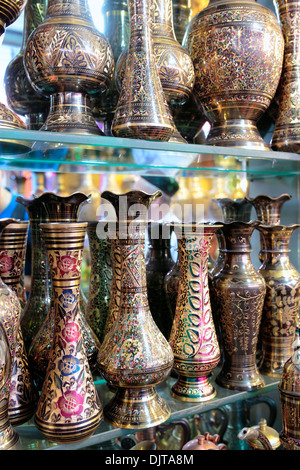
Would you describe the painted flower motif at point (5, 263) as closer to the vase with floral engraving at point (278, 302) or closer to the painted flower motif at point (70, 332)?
the painted flower motif at point (70, 332)

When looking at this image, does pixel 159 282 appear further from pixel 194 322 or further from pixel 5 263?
pixel 5 263

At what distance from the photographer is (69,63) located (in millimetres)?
671

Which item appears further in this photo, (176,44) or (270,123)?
(270,123)

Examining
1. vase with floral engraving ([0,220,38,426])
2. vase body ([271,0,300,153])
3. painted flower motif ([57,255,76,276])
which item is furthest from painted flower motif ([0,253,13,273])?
vase body ([271,0,300,153])

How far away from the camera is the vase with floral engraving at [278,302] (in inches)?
34.0

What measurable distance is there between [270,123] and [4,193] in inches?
25.1

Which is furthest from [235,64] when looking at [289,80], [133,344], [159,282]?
[133,344]

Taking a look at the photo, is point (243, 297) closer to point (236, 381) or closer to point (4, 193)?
point (236, 381)

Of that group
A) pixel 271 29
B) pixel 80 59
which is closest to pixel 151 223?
pixel 80 59

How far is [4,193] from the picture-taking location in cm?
92

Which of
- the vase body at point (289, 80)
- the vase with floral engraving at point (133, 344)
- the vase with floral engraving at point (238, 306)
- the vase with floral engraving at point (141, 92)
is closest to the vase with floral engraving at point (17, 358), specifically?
the vase with floral engraving at point (133, 344)

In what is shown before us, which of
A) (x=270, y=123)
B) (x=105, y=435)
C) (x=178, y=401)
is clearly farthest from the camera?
(x=270, y=123)

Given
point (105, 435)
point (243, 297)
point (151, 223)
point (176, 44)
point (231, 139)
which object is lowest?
point (105, 435)

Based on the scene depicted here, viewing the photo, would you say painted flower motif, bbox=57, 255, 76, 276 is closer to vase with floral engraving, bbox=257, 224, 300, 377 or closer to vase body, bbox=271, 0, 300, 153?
vase with floral engraving, bbox=257, 224, 300, 377
